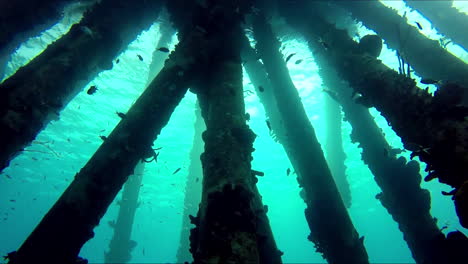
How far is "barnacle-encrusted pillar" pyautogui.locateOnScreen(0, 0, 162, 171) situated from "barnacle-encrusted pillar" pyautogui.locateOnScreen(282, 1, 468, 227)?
6095 mm

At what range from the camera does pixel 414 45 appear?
7941 mm

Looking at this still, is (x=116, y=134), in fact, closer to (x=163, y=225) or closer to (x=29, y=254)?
(x=29, y=254)

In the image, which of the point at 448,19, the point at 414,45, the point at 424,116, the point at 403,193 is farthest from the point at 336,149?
the point at 424,116

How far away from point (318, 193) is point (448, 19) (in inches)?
331

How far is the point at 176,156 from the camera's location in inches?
1214

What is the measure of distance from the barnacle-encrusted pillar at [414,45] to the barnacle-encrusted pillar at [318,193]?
121 inches

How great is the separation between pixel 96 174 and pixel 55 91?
102 inches

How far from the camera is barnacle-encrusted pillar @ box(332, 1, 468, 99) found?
7.21 metres

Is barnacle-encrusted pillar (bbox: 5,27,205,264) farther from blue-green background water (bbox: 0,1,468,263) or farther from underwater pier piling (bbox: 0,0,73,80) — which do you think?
underwater pier piling (bbox: 0,0,73,80)

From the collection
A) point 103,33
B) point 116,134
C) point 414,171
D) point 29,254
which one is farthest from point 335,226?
point 103,33

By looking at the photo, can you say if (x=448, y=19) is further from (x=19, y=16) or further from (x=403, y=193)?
(x=19, y=16)

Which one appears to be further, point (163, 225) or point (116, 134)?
point (163, 225)

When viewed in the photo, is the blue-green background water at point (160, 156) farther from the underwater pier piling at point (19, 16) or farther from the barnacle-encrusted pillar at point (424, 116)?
the barnacle-encrusted pillar at point (424, 116)

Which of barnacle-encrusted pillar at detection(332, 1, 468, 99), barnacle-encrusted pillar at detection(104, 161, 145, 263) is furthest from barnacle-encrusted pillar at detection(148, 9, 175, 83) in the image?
barnacle-encrusted pillar at detection(332, 1, 468, 99)
